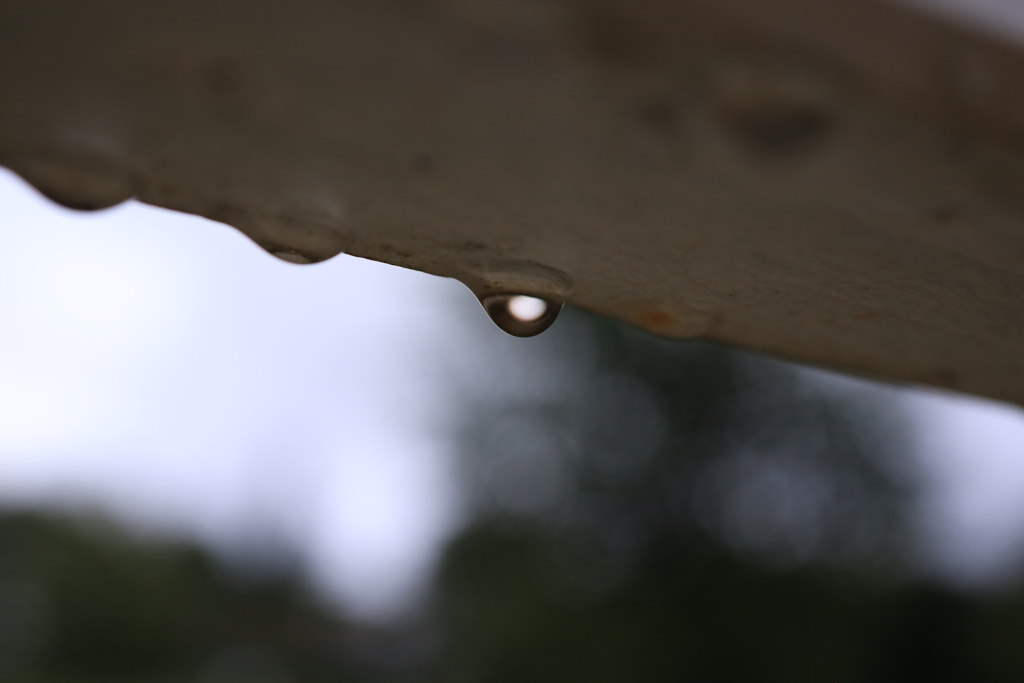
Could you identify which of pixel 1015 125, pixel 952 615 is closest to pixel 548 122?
pixel 1015 125

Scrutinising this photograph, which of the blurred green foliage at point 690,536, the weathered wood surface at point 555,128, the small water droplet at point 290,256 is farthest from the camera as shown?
the blurred green foliage at point 690,536

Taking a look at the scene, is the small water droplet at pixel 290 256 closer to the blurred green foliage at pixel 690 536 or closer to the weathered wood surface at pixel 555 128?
the weathered wood surface at pixel 555 128

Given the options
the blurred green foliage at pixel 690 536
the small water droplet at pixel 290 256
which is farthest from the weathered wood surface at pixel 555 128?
the blurred green foliage at pixel 690 536

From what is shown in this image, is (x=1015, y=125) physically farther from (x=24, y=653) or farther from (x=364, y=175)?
(x=24, y=653)

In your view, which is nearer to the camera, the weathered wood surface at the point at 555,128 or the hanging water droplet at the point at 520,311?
the weathered wood surface at the point at 555,128

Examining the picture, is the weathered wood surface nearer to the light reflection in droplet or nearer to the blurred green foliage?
the light reflection in droplet

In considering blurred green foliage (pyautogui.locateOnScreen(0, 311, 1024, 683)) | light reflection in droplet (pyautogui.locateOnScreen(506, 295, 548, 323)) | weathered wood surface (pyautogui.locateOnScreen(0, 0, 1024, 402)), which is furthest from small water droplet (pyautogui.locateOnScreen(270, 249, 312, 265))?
blurred green foliage (pyautogui.locateOnScreen(0, 311, 1024, 683))

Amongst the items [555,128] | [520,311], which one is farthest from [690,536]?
[555,128]
